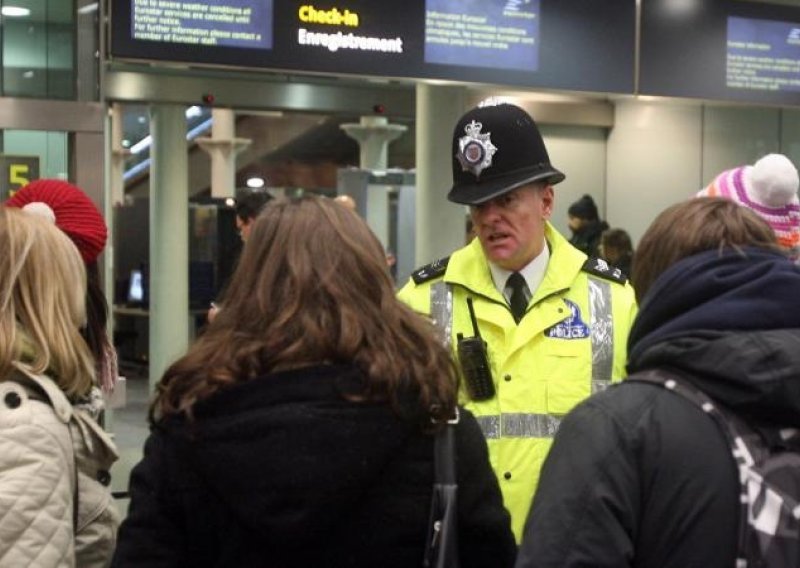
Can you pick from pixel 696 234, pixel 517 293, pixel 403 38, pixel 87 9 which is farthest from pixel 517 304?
pixel 87 9

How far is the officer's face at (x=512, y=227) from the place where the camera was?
280 centimetres

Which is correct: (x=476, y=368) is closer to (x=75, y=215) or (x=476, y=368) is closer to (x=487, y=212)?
(x=487, y=212)

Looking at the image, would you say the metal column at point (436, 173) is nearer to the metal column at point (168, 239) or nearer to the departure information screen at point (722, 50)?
the departure information screen at point (722, 50)

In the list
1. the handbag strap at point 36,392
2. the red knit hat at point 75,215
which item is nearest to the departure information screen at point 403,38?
the red knit hat at point 75,215

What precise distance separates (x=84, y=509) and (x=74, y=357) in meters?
0.27

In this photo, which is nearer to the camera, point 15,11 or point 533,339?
point 533,339

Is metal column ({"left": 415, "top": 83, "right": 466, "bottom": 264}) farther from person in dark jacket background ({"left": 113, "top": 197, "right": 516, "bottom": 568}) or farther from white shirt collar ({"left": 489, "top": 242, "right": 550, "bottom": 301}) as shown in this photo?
person in dark jacket background ({"left": 113, "top": 197, "right": 516, "bottom": 568})

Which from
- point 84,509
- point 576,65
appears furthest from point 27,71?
point 84,509

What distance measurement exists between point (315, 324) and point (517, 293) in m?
1.06

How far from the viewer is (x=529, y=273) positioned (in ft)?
9.32

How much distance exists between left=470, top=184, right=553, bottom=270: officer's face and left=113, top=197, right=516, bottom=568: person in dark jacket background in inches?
34.9

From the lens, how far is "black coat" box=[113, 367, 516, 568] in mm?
1765

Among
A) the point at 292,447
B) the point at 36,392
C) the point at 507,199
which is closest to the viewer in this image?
the point at 292,447

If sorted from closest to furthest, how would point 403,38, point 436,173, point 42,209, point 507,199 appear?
point 507,199, point 42,209, point 403,38, point 436,173
